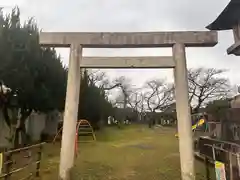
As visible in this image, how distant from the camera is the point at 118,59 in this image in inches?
253

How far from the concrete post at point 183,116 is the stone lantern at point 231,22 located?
48.4 inches

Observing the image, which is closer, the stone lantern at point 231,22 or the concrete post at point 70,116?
the stone lantern at point 231,22

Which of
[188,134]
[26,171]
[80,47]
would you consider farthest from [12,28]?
[188,134]

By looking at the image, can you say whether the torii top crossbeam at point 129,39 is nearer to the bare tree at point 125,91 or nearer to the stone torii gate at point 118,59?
the stone torii gate at point 118,59

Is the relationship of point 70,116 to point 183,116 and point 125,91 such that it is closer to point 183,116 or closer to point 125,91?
point 183,116

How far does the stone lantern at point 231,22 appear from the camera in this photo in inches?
227

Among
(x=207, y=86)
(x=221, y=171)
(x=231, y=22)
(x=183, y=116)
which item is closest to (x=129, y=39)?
(x=183, y=116)

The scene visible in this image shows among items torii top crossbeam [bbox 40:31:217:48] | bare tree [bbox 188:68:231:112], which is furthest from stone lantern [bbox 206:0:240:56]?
bare tree [bbox 188:68:231:112]

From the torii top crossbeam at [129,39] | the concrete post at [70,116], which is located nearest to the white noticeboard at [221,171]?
the torii top crossbeam at [129,39]

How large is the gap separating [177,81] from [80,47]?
8.88 feet

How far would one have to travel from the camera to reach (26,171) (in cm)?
678

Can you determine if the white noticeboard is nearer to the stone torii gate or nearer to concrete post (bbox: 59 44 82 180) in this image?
the stone torii gate

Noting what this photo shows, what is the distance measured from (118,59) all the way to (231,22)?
313 centimetres

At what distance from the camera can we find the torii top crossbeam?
6.29 meters
